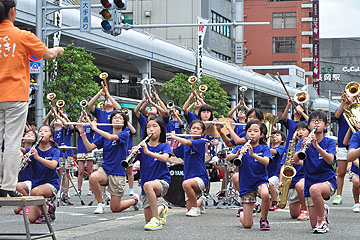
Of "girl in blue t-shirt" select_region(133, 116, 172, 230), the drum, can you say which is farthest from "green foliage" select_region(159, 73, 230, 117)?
"girl in blue t-shirt" select_region(133, 116, 172, 230)

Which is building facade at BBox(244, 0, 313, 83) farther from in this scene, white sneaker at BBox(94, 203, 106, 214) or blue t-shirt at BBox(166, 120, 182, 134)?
white sneaker at BBox(94, 203, 106, 214)

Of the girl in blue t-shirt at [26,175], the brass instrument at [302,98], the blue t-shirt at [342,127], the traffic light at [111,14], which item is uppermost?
the traffic light at [111,14]

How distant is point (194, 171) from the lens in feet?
38.2

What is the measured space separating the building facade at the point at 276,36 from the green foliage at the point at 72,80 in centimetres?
8152

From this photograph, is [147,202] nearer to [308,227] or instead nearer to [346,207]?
[308,227]

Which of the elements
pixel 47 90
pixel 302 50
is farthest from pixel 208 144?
pixel 302 50

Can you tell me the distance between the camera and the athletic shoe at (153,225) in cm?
932

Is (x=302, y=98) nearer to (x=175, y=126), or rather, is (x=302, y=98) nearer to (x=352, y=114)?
(x=352, y=114)

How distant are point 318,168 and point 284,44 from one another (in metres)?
96.3

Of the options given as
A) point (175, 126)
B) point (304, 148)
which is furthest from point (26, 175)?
point (304, 148)

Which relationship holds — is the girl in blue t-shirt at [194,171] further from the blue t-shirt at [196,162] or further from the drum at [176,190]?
the drum at [176,190]

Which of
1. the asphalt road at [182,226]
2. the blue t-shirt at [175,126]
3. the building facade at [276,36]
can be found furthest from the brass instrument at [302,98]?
the building facade at [276,36]

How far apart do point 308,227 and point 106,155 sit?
3919 millimetres

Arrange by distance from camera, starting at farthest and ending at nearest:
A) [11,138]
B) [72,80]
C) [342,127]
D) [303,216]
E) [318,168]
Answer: [72,80] → [342,127] → [303,216] → [318,168] → [11,138]
